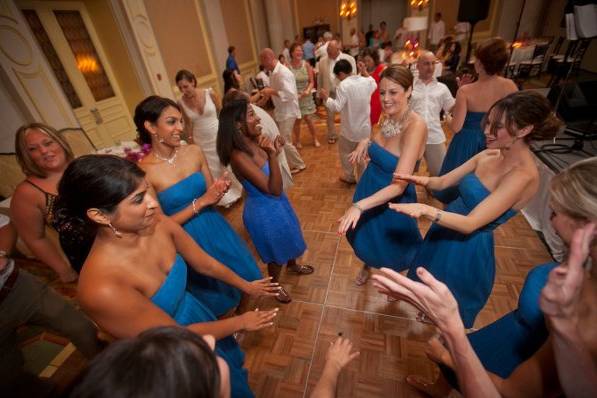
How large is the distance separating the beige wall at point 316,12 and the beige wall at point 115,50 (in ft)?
34.4

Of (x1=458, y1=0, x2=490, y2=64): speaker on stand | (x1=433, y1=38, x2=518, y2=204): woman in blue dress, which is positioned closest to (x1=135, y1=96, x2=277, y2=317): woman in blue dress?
(x1=433, y1=38, x2=518, y2=204): woman in blue dress

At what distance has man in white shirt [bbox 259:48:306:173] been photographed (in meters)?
4.64

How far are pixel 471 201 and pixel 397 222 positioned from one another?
0.54 meters

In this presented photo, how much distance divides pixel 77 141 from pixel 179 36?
14.0 ft

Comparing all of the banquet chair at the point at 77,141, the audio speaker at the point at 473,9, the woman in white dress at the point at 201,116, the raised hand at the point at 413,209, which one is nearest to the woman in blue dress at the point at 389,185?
the raised hand at the point at 413,209

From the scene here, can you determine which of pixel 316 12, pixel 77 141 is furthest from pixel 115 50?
pixel 316 12

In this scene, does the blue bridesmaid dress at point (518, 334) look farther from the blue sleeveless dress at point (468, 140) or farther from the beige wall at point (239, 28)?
the beige wall at point (239, 28)

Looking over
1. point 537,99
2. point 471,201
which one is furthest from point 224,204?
point 537,99

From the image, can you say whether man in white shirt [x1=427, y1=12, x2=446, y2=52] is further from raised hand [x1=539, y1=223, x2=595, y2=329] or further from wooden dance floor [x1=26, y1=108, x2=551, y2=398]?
raised hand [x1=539, y1=223, x2=595, y2=329]

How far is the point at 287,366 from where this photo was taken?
6.63 feet

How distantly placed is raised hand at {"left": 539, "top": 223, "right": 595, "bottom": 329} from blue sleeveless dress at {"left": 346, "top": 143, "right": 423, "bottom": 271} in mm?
1295

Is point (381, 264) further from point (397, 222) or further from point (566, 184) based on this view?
point (566, 184)

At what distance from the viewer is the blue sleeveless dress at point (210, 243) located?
77.5 inches

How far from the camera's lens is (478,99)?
2709 millimetres
